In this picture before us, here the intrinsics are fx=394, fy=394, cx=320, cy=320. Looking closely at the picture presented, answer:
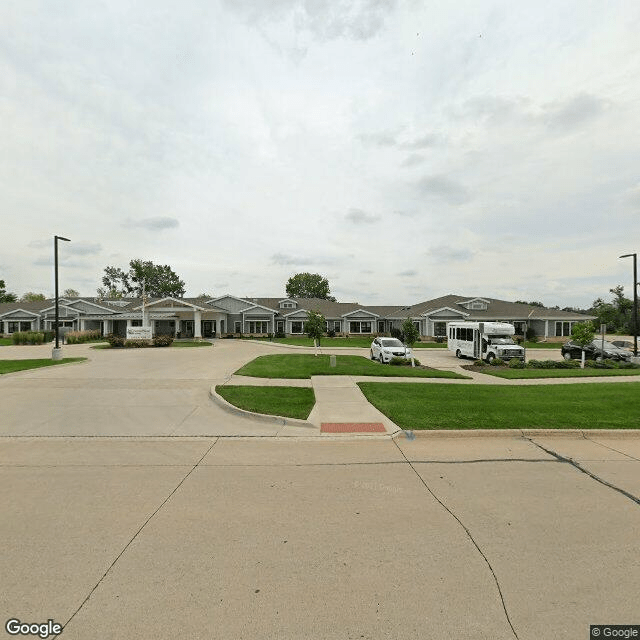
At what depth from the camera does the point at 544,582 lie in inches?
140

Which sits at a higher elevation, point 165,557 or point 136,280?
point 136,280

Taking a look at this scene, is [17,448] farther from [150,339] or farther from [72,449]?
[150,339]

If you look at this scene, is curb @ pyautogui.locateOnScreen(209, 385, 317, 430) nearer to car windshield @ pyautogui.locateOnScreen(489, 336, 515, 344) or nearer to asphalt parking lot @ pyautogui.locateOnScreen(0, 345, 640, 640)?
asphalt parking lot @ pyautogui.locateOnScreen(0, 345, 640, 640)

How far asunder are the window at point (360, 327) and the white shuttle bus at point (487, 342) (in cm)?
2698

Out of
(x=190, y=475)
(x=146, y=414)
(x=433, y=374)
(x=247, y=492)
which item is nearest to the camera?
(x=247, y=492)

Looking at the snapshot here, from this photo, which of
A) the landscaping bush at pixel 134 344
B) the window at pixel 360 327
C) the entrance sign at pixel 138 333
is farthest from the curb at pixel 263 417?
the window at pixel 360 327

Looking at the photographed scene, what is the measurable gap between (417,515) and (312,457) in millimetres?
2624

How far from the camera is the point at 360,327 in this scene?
54.4 metres

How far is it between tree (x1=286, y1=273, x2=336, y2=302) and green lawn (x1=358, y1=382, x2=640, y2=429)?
257ft

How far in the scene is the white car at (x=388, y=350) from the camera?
23.1 metres

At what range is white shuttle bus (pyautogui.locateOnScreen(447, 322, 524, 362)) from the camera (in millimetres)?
22641

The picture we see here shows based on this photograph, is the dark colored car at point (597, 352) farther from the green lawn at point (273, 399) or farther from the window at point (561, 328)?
the window at point (561, 328)

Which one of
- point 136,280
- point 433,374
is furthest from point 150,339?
point 136,280

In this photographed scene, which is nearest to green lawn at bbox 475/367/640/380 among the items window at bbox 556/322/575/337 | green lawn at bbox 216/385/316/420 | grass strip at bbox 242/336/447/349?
green lawn at bbox 216/385/316/420
